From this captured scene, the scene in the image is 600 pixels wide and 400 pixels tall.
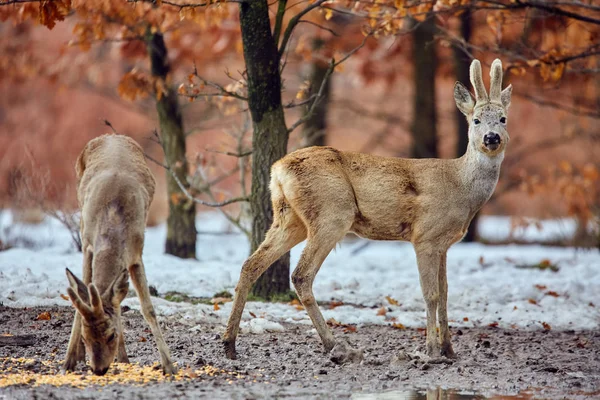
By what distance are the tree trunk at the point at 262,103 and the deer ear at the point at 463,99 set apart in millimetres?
2157

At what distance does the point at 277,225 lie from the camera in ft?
26.0

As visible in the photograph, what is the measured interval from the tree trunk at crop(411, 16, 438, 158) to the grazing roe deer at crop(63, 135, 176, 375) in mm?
12154

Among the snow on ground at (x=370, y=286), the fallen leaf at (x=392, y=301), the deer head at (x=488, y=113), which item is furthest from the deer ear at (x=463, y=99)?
the fallen leaf at (x=392, y=301)

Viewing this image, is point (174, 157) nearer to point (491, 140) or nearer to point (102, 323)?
point (491, 140)

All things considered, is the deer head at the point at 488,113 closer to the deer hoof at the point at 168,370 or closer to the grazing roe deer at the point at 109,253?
the grazing roe deer at the point at 109,253

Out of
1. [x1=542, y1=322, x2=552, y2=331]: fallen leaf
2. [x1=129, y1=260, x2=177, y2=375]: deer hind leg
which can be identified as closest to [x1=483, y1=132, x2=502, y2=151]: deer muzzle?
[x1=542, y1=322, x2=552, y2=331]: fallen leaf

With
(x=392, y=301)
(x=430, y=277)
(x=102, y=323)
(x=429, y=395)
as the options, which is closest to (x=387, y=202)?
(x=430, y=277)

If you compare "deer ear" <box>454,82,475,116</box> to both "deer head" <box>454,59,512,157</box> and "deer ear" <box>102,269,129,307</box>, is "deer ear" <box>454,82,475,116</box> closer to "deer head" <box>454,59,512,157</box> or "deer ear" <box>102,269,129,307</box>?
"deer head" <box>454,59,512,157</box>

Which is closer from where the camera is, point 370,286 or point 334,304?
point 334,304

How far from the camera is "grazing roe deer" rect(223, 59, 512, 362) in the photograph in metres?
7.68

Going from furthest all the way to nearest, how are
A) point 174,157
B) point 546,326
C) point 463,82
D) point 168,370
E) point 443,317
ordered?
→ point 463,82 < point 174,157 < point 546,326 < point 443,317 < point 168,370

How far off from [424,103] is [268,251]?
1179 centimetres

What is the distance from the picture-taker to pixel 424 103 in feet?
62.0

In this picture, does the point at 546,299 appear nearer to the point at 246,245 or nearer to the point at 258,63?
the point at 258,63
